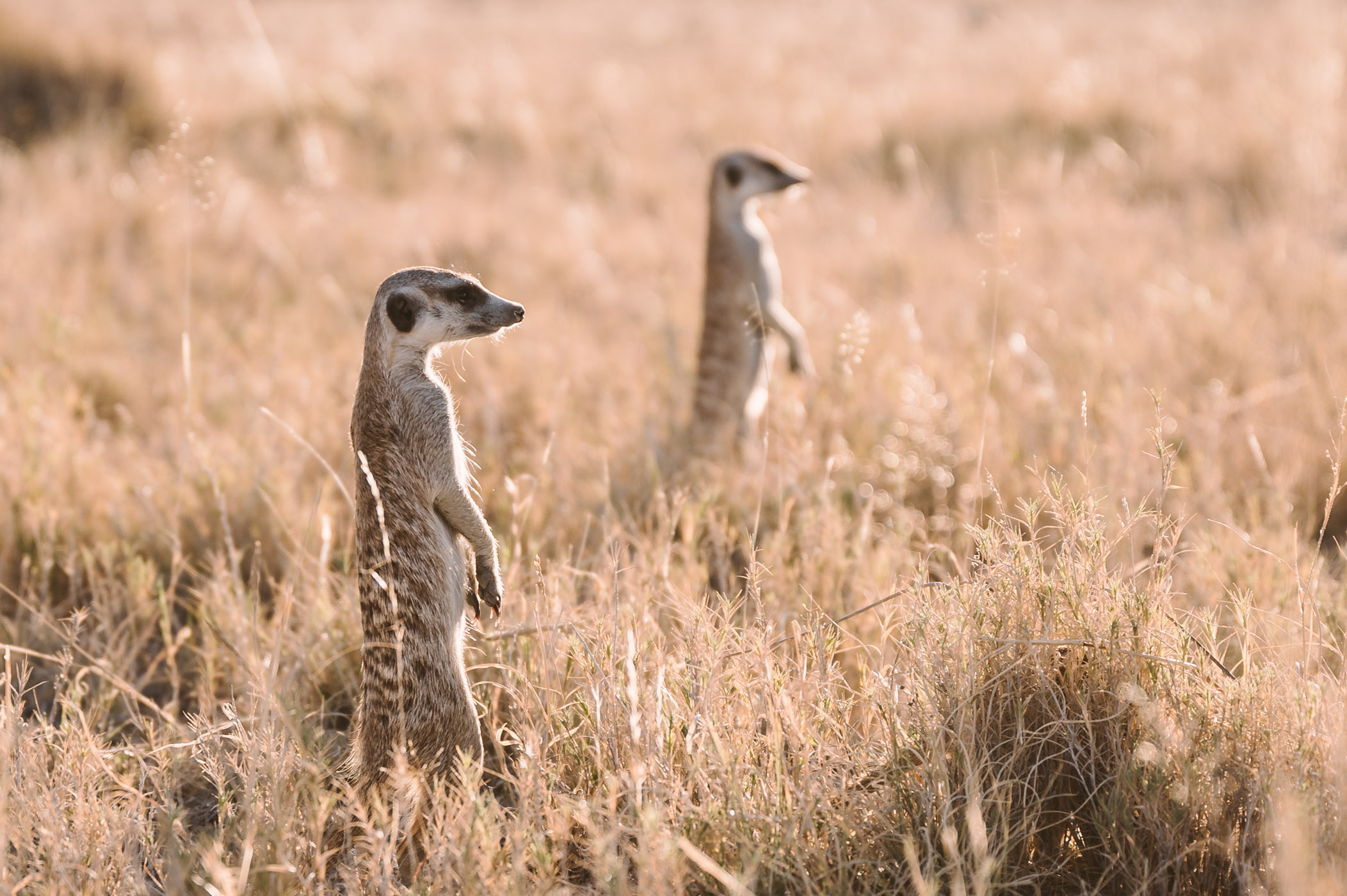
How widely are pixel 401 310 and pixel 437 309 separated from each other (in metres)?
0.11

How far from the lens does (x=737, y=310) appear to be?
15.1ft

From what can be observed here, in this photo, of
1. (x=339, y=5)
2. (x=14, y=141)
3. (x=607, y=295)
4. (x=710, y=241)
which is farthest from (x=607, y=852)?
(x=339, y=5)

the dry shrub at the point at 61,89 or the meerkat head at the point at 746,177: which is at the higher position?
the dry shrub at the point at 61,89

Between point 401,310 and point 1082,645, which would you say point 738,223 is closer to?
point 401,310

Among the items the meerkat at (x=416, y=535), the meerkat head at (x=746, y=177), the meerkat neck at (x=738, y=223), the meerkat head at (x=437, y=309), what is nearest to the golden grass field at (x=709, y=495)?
the meerkat at (x=416, y=535)

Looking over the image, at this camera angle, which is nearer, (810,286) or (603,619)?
(603,619)

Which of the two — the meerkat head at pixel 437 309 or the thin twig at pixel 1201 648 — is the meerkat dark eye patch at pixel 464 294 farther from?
the thin twig at pixel 1201 648

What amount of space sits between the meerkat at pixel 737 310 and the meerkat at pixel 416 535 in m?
1.85

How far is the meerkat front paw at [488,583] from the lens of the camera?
2404 millimetres

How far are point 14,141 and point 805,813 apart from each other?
29.9 feet

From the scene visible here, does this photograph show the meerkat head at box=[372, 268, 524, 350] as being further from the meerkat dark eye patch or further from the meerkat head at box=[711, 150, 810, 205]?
the meerkat head at box=[711, 150, 810, 205]

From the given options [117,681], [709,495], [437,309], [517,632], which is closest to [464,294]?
[437,309]

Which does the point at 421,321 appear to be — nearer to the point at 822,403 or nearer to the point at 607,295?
the point at 822,403

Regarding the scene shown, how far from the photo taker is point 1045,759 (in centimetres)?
204
